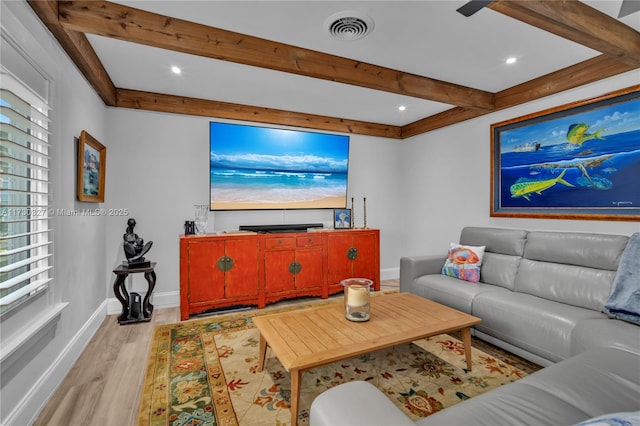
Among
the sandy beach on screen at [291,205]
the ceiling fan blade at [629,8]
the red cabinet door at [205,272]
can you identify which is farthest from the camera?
the sandy beach on screen at [291,205]

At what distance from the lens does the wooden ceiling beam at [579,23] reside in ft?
5.68

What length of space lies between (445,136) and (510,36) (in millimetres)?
1929

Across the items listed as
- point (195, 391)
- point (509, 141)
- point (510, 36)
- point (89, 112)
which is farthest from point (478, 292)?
point (89, 112)

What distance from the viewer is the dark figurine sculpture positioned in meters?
3.09

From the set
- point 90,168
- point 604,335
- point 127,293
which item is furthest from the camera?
point 127,293

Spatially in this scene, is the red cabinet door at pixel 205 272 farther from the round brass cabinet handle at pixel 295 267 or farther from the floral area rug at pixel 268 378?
the round brass cabinet handle at pixel 295 267

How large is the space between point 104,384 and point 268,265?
1841 mm

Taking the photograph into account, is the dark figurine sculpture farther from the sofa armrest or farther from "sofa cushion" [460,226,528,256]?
"sofa cushion" [460,226,528,256]

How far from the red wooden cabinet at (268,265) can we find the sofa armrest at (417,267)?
0.86 m

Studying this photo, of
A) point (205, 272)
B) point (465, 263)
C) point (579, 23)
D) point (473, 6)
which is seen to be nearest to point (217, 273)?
point (205, 272)

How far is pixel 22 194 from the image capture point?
1.79 meters

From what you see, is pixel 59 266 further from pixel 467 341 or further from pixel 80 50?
pixel 467 341

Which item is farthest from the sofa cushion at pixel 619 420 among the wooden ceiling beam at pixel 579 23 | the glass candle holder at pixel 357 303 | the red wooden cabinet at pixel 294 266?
the red wooden cabinet at pixel 294 266

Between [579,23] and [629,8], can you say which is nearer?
[629,8]
